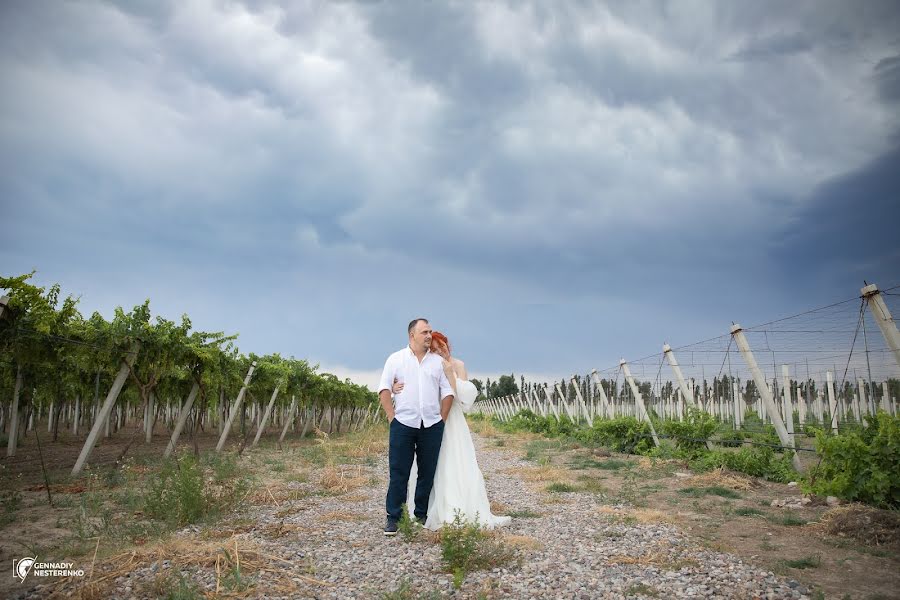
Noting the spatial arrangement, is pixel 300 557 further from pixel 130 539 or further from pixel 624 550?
pixel 624 550

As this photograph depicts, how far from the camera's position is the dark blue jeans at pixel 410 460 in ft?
17.2

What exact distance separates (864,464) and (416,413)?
16.9 feet

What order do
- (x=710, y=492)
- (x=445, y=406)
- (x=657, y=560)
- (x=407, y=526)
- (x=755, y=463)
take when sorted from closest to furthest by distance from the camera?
(x=657, y=560), (x=407, y=526), (x=445, y=406), (x=710, y=492), (x=755, y=463)

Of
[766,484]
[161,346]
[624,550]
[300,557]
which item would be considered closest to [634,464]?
[766,484]

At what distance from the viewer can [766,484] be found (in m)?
8.51

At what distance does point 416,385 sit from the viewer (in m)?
5.32

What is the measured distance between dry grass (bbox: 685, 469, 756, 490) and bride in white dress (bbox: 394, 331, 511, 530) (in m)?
4.55

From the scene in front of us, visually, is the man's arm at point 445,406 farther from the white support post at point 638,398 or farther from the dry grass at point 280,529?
the white support post at point 638,398

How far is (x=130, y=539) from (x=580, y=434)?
47.8ft

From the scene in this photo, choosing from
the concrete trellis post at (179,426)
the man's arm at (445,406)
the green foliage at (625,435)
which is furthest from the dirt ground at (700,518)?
the man's arm at (445,406)

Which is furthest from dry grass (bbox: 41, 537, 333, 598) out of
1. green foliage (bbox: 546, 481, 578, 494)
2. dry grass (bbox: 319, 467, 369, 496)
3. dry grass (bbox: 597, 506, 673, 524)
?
green foliage (bbox: 546, 481, 578, 494)

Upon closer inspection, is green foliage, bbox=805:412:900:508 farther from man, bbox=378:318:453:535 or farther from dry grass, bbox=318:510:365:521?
dry grass, bbox=318:510:365:521

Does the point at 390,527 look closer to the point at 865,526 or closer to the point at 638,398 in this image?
the point at 865,526

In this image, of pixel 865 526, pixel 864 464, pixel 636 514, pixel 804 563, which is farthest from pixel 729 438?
pixel 804 563
